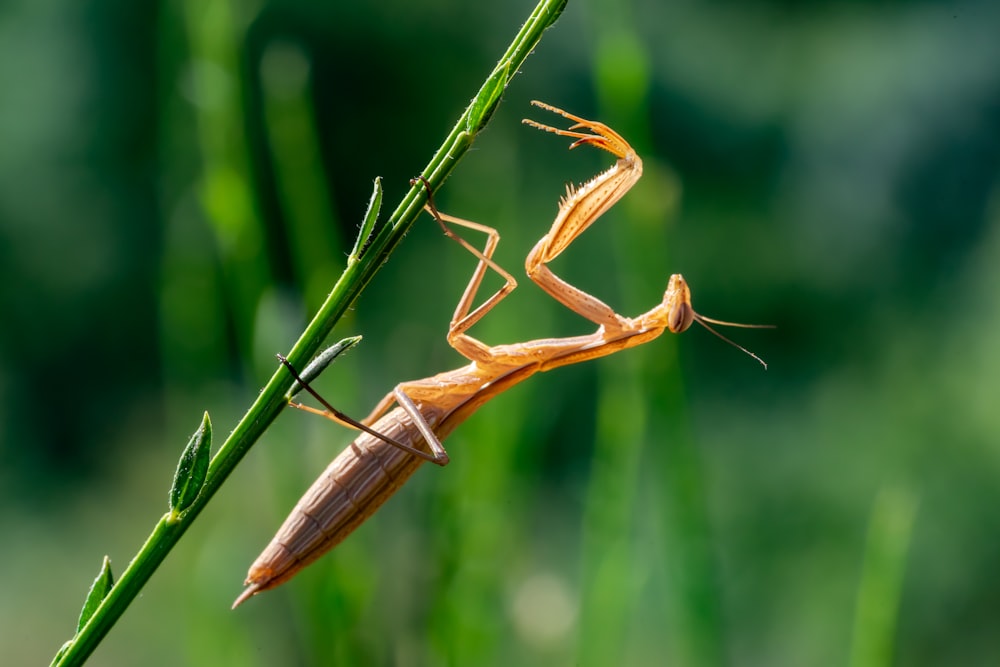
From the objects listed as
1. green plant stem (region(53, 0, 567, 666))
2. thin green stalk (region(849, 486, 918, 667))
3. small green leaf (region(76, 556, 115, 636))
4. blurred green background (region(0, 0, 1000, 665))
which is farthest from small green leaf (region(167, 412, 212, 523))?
blurred green background (region(0, 0, 1000, 665))

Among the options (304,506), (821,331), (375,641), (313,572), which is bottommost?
(821,331)

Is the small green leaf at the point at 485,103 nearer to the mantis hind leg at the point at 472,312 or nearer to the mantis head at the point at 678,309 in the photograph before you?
the mantis hind leg at the point at 472,312

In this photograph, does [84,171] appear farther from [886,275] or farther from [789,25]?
[886,275]

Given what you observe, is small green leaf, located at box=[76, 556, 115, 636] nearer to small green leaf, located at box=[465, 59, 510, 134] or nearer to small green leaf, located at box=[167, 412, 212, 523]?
small green leaf, located at box=[167, 412, 212, 523]

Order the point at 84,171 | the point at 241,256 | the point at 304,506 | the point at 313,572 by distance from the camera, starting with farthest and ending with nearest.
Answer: the point at 84,171 < the point at 241,256 < the point at 313,572 < the point at 304,506

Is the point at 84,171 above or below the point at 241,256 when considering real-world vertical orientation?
below

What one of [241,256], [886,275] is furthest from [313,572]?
[886,275]

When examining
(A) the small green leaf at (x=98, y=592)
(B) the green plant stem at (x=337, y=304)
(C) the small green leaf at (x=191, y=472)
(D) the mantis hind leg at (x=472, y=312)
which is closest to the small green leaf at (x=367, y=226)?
(B) the green plant stem at (x=337, y=304)

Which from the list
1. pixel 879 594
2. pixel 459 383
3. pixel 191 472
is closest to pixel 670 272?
pixel 459 383
